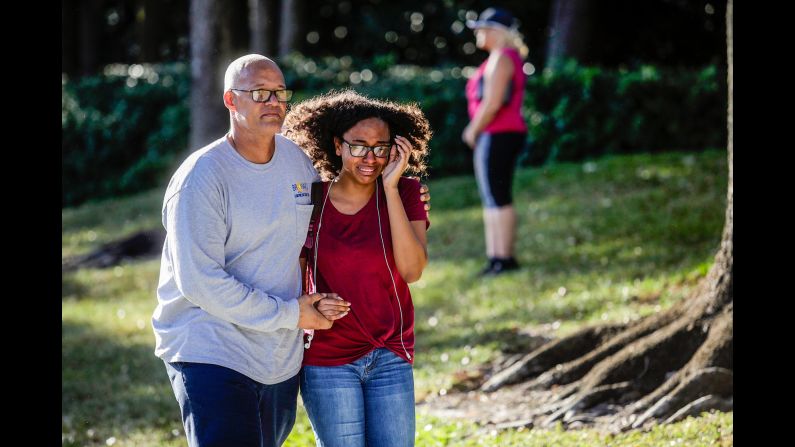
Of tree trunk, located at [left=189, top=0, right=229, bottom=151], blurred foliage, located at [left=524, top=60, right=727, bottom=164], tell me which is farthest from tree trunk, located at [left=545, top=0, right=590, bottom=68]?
tree trunk, located at [left=189, top=0, right=229, bottom=151]

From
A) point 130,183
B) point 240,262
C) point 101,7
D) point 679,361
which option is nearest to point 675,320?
point 679,361

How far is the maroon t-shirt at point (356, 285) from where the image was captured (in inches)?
157

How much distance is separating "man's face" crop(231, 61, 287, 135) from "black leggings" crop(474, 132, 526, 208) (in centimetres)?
552

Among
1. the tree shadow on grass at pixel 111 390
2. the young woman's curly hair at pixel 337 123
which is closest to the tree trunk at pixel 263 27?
the tree shadow on grass at pixel 111 390

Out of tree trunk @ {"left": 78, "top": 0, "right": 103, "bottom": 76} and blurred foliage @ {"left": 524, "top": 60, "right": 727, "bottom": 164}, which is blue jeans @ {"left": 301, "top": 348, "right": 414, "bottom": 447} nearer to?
blurred foliage @ {"left": 524, "top": 60, "right": 727, "bottom": 164}

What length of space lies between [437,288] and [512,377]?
10.0 feet

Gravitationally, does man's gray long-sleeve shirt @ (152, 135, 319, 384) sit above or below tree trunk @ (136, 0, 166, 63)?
below

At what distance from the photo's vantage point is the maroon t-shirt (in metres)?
3.99

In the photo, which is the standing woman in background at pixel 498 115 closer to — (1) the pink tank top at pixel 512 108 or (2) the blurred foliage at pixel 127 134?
(1) the pink tank top at pixel 512 108

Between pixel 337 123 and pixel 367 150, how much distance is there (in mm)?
204

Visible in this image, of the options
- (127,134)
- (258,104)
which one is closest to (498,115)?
(258,104)
